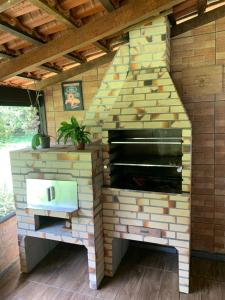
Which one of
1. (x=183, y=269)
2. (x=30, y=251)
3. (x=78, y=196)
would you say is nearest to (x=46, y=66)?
(x=78, y=196)

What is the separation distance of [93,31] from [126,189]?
1532 millimetres

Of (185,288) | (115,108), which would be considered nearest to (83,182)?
(115,108)

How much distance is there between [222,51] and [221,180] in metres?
1.43

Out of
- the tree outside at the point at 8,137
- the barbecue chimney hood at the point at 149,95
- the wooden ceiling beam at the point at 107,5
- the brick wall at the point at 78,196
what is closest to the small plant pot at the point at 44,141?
the brick wall at the point at 78,196

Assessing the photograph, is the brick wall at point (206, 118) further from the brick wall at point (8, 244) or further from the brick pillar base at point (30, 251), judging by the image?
the brick wall at point (8, 244)

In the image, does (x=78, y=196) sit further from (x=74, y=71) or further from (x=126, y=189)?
(x=74, y=71)

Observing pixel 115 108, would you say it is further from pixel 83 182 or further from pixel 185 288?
pixel 185 288

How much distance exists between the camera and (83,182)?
Answer: 2.35 m

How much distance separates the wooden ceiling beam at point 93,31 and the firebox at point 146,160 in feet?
3.12

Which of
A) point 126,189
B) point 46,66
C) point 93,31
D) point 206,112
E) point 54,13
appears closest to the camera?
point 54,13

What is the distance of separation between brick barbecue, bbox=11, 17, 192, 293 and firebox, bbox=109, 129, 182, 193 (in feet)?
0.50

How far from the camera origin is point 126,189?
2.50 m

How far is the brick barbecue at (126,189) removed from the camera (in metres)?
2.32

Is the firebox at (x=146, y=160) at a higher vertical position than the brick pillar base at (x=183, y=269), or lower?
higher
